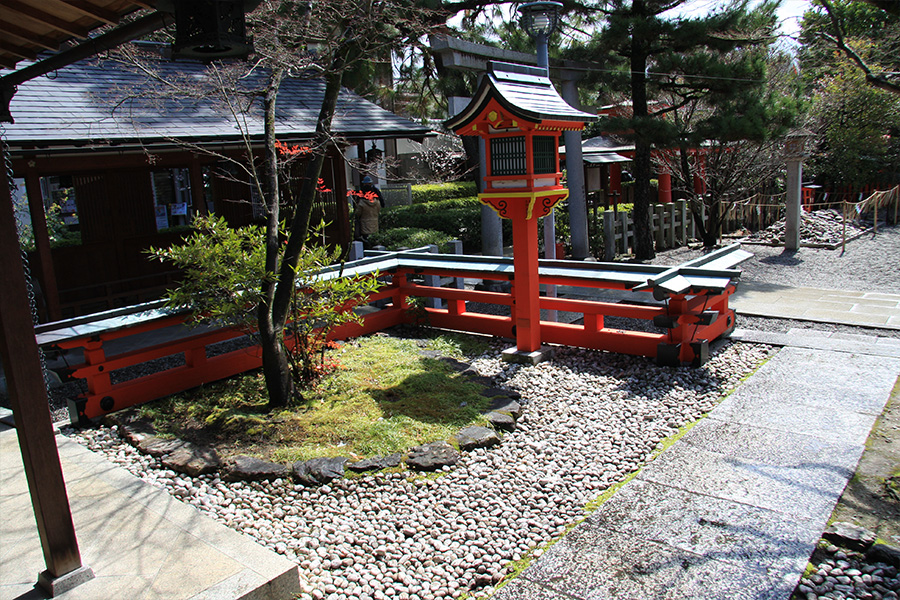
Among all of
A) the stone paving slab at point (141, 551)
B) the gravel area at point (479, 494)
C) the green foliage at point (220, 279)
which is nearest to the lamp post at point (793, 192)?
the gravel area at point (479, 494)

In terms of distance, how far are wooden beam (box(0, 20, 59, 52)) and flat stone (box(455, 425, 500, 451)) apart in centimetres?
377

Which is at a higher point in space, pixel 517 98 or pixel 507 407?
pixel 517 98

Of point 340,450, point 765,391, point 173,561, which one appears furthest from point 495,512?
point 765,391

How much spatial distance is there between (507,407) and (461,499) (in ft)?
4.95

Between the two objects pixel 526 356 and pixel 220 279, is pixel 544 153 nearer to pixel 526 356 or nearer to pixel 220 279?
pixel 526 356

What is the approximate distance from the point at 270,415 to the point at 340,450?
0.96 meters

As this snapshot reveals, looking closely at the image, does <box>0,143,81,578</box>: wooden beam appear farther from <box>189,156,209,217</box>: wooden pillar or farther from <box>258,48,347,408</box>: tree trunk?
<box>189,156,209,217</box>: wooden pillar

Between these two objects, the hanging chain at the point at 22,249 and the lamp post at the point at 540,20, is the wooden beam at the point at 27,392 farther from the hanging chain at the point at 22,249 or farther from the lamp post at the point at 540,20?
the lamp post at the point at 540,20

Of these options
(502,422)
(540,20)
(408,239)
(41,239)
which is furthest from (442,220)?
(502,422)

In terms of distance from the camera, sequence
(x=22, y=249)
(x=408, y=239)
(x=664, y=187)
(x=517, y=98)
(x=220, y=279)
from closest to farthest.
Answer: (x=220, y=279) < (x=517, y=98) < (x=22, y=249) < (x=408, y=239) < (x=664, y=187)

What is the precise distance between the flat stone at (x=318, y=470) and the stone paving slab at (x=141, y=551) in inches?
30.9

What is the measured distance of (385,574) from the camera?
137 inches

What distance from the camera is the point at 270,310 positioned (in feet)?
18.6

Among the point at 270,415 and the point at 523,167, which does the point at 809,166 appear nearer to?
the point at 523,167
